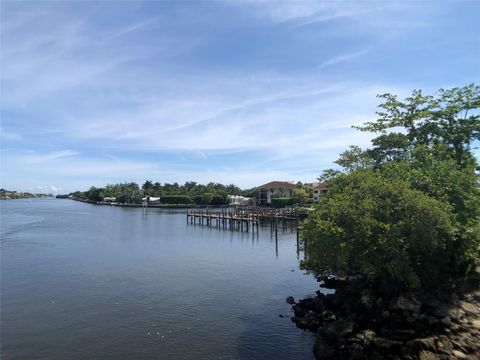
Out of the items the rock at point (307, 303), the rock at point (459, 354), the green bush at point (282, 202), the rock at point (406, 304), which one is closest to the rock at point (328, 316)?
the rock at point (307, 303)

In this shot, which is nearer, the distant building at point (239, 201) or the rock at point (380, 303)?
the rock at point (380, 303)

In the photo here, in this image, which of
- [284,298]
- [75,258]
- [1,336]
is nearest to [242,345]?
[284,298]

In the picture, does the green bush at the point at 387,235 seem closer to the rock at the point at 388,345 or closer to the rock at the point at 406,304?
the rock at the point at 406,304

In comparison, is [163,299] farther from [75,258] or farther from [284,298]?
[75,258]

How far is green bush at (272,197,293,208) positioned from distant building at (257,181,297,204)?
5413 millimetres

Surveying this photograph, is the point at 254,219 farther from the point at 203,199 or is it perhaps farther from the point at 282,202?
the point at 203,199

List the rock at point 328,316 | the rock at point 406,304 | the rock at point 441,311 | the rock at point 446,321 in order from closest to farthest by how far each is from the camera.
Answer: the rock at point 446,321 → the rock at point 441,311 → the rock at point 406,304 → the rock at point 328,316

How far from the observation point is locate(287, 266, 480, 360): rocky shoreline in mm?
15039

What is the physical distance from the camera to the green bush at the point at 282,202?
106938 millimetres

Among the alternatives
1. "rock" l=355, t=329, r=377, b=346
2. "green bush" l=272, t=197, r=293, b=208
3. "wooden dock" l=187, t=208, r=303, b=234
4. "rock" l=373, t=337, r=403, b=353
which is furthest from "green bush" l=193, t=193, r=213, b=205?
"rock" l=373, t=337, r=403, b=353

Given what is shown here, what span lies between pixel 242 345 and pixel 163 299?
28.7 ft

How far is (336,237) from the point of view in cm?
1853

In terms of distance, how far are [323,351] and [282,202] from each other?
91.9m

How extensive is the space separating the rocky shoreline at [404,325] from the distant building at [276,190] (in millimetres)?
95694
